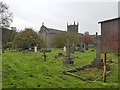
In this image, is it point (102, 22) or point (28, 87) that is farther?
point (102, 22)

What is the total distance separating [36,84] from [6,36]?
50.4 meters

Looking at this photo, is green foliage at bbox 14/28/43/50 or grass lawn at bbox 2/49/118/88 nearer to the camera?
grass lawn at bbox 2/49/118/88

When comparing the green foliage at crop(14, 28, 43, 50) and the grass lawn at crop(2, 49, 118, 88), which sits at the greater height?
the green foliage at crop(14, 28, 43, 50)

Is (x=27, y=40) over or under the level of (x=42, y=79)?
over

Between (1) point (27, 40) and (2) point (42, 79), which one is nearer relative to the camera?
(2) point (42, 79)

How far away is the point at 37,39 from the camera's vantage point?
39.8 metres

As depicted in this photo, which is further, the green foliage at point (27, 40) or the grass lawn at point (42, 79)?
the green foliage at point (27, 40)

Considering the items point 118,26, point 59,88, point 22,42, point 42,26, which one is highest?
point 42,26

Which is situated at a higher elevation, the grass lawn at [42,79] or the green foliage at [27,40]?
the green foliage at [27,40]

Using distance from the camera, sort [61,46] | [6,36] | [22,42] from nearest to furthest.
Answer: [22,42] < [61,46] < [6,36]

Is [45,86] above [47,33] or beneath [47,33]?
beneath

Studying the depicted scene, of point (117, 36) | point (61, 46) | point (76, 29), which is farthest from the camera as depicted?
point (76, 29)

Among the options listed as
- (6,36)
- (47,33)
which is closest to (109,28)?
(6,36)

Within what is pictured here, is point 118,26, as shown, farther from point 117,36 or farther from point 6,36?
point 6,36
